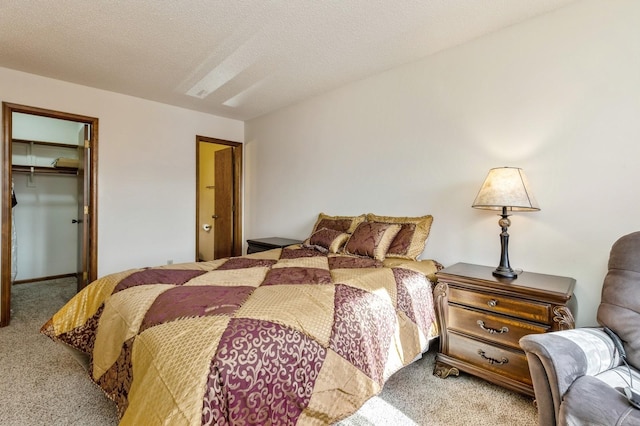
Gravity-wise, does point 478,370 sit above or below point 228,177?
below

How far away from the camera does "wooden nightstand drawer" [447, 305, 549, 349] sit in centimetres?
181

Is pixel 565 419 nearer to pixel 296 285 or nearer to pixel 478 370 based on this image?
pixel 478 370

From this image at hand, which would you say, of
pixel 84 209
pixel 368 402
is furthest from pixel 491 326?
pixel 84 209

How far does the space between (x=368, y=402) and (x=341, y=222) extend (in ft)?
5.55

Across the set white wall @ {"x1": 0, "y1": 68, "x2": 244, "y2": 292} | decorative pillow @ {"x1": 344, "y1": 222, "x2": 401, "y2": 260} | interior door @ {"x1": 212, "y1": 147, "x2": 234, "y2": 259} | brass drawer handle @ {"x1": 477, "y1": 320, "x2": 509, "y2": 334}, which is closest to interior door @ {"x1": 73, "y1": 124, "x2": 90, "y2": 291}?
white wall @ {"x1": 0, "y1": 68, "x2": 244, "y2": 292}

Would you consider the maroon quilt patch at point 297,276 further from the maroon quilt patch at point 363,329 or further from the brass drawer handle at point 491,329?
the brass drawer handle at point 491,329

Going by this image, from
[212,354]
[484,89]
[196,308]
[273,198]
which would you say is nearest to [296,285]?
[196,308]

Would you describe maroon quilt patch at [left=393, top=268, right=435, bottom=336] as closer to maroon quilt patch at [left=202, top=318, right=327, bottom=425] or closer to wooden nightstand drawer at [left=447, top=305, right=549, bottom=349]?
wooden nightstand drawer at [left=447, top=305, right=549, bottom=349]

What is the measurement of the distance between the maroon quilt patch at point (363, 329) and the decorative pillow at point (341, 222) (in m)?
1.35

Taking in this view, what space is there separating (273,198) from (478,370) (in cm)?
313

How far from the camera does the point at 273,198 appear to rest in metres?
4.33

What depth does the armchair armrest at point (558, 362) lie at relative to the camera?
3.88ft

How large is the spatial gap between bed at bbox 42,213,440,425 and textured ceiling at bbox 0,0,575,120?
68.7 inches

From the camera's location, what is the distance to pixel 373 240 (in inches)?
102
